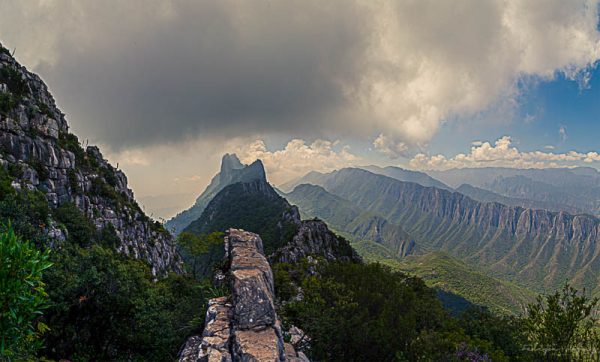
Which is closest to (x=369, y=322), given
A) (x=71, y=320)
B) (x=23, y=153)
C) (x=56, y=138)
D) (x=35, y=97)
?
(x=71, y=320)

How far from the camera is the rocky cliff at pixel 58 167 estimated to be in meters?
80.8

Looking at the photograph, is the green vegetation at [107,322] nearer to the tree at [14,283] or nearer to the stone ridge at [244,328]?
the stone ridge at [244,328]

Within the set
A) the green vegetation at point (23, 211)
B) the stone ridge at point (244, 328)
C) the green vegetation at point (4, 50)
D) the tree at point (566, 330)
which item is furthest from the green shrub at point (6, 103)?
the tree at point (566, 330)

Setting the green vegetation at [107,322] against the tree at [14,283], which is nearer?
the tree at [14,283]

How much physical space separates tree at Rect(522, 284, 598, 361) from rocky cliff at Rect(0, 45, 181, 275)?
258ft

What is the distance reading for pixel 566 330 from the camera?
25.4m

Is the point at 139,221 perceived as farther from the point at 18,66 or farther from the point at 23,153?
the point at 18,66

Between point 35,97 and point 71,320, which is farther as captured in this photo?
point 35,97

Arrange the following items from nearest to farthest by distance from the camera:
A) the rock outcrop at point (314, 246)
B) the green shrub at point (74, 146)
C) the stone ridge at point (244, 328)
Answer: the stone ridge at point (244, 328) → the green shrub at point (74, 146) → the rock outcrop at point (314, 246)

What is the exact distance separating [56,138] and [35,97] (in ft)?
64.9

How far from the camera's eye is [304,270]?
209 feet

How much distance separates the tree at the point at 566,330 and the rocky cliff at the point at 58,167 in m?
78.5

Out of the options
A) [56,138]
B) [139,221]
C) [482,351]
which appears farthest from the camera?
[139,221]

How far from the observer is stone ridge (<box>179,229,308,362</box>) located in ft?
55.3
